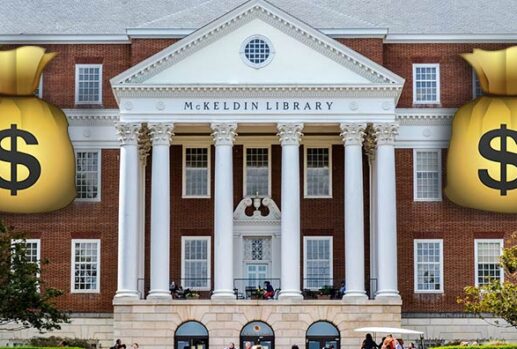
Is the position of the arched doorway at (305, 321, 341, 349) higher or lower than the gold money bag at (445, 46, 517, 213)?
lower

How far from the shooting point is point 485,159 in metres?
70.7

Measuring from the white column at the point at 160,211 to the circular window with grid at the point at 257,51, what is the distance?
16.3ft

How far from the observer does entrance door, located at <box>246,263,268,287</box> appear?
70.5 m

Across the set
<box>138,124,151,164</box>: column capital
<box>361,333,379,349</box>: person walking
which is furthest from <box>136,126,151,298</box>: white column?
<box>361,333,379,349</box>: person walking

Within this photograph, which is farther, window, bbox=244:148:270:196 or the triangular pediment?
window, bbox=244:148:270:196

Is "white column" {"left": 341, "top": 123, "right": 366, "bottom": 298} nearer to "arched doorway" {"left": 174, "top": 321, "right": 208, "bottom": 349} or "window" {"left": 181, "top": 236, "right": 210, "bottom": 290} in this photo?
"arched doorway" {"left": 174, "top": 321, "right": 208, "bottom": 349}

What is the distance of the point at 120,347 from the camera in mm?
58406

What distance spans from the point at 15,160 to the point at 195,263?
10.5 metres

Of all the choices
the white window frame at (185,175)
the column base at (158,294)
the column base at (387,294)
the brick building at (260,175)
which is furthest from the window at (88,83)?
the column base at (387,294)

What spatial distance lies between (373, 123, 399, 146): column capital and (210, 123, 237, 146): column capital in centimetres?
681

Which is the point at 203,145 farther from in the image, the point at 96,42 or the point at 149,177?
the point at 96,42

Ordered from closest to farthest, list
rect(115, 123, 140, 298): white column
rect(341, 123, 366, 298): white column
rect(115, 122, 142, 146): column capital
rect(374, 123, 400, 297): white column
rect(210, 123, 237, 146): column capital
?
rect(341, 123, 366, 298): white column < rect(115, 123, 140, 298): white column < rect(374, 123, 400, 297): white column < rect(210, 123, 237, 146): column capital < rect(115, 122, 142, 146): column capital

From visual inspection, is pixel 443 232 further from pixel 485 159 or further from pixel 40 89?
pixel 40 89

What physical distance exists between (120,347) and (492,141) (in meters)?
23.2
